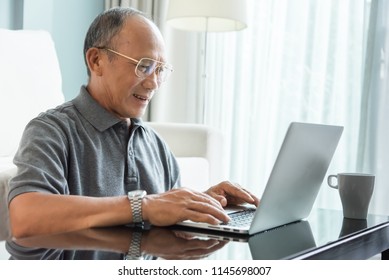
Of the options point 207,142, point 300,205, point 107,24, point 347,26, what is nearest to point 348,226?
point 300,205

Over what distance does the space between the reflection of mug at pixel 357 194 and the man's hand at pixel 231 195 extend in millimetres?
194

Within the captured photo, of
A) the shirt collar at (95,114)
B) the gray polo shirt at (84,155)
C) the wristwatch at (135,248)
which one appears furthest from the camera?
the shirt collar at (95,114)

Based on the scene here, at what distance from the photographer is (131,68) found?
151 centimetres

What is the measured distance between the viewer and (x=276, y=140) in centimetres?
363

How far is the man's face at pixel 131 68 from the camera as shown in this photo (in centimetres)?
151

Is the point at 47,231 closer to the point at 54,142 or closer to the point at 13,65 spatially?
the point at 54,142

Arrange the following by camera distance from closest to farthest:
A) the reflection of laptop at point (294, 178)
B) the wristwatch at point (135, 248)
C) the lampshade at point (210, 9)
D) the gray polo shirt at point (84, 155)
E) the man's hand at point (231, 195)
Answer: the wristwatch at point (135, 248)
the reflection of laptop at point (294, 178)
the gray polo shirt at point (84, 155)
the man's hand at point (231, 195)
the lampshade at point (210, 9)

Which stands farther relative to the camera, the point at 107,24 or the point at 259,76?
the point at 259,76

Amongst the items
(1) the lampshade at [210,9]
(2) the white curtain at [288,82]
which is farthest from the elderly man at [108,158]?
(2) the white curtain at [288,82]

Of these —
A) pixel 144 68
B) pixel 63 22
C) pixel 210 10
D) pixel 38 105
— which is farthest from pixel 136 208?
pixel 63 22

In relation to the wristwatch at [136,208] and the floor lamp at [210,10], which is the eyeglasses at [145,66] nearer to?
the wristwatch at [136,208]

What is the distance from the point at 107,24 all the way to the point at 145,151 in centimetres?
33

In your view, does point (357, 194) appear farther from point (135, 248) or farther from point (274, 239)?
point (135, 248)

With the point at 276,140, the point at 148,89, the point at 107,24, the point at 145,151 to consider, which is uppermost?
the point at 107,24
